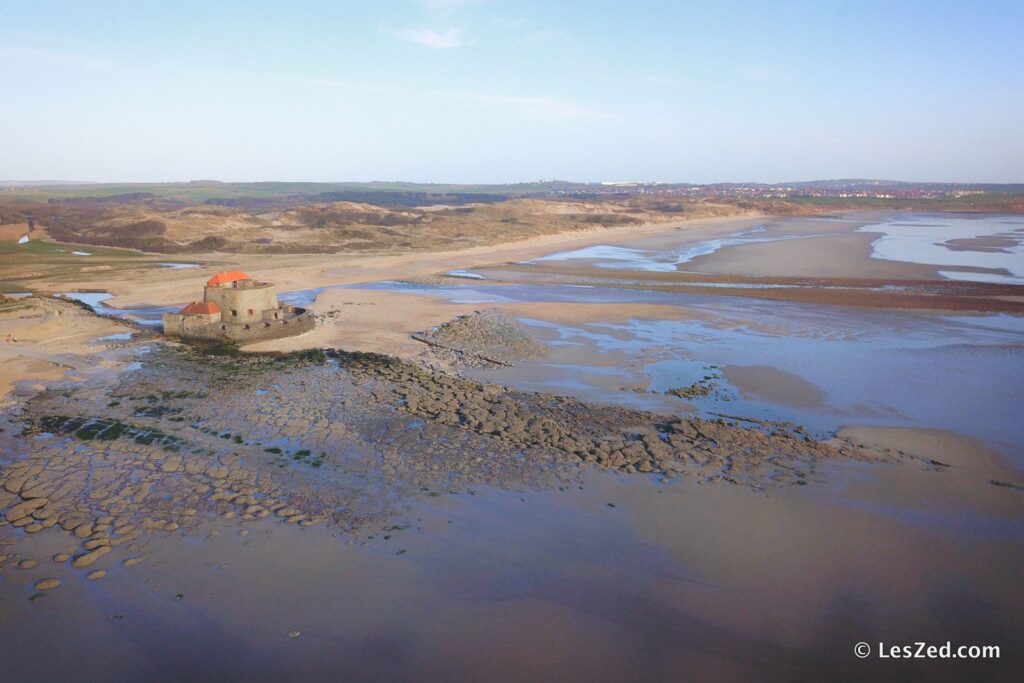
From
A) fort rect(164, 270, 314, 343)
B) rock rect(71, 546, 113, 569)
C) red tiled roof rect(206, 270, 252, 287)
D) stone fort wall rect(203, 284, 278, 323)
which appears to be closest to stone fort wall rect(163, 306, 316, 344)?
fort rect(164, 270, 314, 343)

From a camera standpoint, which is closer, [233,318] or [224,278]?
[233,318]

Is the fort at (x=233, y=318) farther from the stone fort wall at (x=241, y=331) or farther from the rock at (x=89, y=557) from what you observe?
the rock at (x=89, y=557)

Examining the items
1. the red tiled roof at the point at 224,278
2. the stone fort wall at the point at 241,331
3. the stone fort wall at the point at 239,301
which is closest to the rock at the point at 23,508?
the stone fort wall at the point at 241,331

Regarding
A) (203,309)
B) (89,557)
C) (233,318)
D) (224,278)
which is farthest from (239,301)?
(89,557)

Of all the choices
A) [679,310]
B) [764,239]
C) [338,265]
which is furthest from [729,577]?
[764,239]

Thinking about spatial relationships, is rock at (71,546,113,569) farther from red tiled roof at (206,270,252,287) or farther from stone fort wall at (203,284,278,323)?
red tiled roof at (206,270,252,287)

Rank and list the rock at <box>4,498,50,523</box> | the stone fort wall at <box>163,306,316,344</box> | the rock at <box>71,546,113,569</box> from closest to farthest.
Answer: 1. the rock at <box>71,546,113,569</box>
2. the rock at <box>4,498,50,523</box>
3. the stone fort wall at <box>163,306,316,344</box>

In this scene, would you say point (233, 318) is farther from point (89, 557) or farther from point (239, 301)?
point (89, 557)

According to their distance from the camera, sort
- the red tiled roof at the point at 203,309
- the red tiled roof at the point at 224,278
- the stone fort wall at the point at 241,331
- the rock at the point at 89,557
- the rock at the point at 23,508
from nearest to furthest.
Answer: the rock at the point at 89,557 → the rock at the point at 23,508 → the stone fort wall at the point at 241,331 → the red tiled roof at the point at 203,309 → the red tiled roof at the point at 224,278

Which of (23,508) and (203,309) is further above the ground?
(203,309)
